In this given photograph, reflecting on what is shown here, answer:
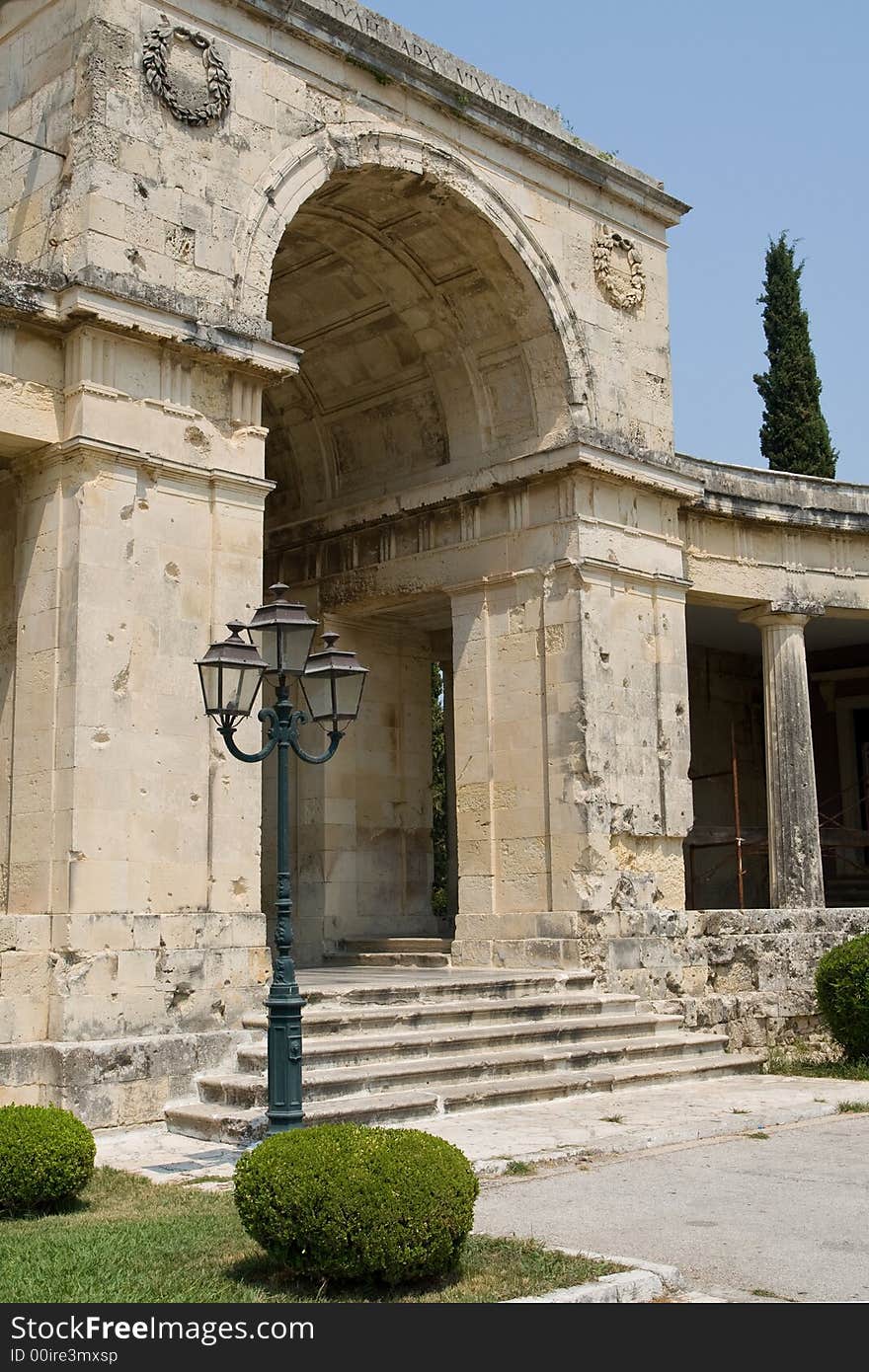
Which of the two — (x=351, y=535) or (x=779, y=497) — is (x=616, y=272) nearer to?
(x=779, y=497)

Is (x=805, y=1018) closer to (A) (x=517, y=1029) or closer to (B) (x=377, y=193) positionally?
(A) (x=517, y=1029)

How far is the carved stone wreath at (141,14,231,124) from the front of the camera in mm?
11859

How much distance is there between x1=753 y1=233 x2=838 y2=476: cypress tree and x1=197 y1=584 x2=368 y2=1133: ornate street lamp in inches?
759

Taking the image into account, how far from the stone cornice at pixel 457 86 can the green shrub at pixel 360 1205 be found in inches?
406

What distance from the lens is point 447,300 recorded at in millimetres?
15891

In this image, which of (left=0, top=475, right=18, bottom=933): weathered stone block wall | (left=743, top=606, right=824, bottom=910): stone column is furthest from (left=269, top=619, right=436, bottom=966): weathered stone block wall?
(left=0, top=475, right=18, bottom=933): weathered stone block wall

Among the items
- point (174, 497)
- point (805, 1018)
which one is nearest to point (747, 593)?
point (805, 1018)

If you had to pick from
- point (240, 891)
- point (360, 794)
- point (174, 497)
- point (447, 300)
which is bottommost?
point (240, 891)

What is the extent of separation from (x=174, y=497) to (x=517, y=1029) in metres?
5.25

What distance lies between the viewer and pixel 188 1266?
240 inches

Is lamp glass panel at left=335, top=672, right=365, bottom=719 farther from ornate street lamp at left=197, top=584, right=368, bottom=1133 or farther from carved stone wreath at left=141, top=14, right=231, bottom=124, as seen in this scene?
carved stone wreath at left=141, top=14, right=231, bottom=124

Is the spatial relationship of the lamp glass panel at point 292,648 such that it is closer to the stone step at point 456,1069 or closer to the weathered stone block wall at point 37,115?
the stone step at point 456,1069

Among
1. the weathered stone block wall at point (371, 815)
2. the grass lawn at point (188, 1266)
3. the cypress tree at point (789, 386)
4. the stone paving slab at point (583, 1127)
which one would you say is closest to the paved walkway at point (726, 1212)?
the stone paving slab at point (583, 1127)

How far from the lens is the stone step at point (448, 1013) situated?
11266 mm
